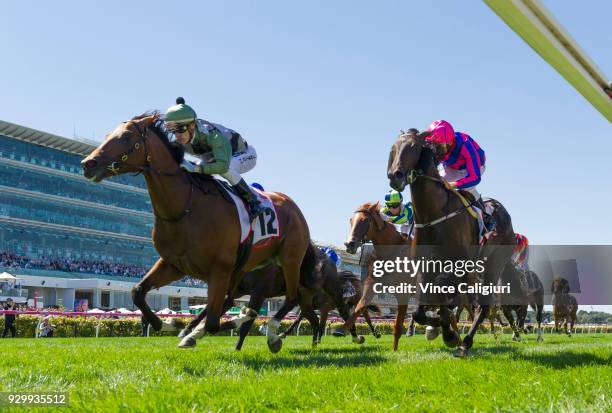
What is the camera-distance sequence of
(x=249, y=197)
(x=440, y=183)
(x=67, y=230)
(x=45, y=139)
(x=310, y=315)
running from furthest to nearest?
(x=67, y=230) < (x=45, y=139) < (x=310, y=315) < (x=440, y=183) < (x=249, y=197)

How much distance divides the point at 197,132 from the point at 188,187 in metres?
0.68

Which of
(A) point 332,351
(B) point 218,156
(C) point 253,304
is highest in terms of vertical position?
A: (B) point 218,156

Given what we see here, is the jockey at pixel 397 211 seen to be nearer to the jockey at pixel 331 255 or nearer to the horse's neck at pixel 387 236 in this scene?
the horse's neck at pixel 387 236

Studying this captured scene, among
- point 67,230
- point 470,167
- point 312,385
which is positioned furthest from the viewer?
point 67,230

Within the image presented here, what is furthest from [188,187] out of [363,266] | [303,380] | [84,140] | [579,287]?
[84,140]

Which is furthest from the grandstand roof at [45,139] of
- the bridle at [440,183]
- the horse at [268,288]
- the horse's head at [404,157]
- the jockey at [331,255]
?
the bridle at [440,183]

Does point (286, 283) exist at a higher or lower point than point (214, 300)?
higher

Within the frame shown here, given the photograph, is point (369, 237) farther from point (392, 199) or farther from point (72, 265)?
point (72, 265)

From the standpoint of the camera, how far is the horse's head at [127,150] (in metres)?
6.02

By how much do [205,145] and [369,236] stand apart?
14.4 ft

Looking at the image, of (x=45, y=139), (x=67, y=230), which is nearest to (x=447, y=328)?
(x=45, y=139)

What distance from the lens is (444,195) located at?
7.45 meters

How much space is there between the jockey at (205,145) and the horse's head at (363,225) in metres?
3.22

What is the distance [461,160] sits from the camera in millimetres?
8078
